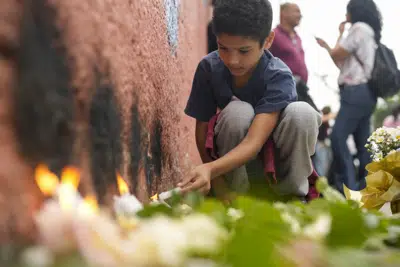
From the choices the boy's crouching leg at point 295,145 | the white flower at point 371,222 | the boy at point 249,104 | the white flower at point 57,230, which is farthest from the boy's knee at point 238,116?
the white flower at point 57,230

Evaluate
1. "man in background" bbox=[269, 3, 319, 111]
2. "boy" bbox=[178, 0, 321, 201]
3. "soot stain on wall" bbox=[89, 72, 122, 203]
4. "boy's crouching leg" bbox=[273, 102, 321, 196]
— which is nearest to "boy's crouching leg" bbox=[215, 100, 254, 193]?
"boy" bbox=[178, 0, 321, 201]

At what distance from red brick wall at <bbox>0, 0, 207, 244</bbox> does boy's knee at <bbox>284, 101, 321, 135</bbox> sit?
0.46 meters

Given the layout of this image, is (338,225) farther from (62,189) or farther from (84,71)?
(84,71)

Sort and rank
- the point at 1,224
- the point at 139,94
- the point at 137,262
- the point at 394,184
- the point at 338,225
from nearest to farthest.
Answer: the point at 137,262
the point at 1,224
the point at 338,225
the point at 139,94
the point at 394,184

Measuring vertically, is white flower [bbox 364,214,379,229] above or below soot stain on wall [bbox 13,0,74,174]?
below

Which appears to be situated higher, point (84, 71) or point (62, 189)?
point (84, 71)

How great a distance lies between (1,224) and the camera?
0.84m

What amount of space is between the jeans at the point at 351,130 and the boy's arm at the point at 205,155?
1652 millimetres

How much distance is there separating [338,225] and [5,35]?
0.58 meters

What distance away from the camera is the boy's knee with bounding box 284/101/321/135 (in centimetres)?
215

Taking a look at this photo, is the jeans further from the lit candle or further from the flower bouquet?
the lit candle

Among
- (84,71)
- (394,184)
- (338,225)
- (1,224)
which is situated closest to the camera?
(1,224)

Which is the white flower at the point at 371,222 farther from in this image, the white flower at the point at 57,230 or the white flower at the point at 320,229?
the white flower at the point at 57,230

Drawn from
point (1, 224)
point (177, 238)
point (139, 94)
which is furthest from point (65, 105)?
point (139, 94)
